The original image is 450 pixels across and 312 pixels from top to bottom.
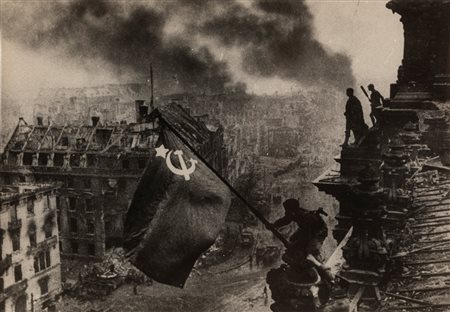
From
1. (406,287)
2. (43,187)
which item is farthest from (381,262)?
(43,187)

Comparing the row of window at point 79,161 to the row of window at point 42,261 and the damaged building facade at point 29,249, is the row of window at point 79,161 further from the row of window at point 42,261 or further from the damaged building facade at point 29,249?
the row of window at point 42,261

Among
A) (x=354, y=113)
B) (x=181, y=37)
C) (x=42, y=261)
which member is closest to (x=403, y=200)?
(x=354, y=113)

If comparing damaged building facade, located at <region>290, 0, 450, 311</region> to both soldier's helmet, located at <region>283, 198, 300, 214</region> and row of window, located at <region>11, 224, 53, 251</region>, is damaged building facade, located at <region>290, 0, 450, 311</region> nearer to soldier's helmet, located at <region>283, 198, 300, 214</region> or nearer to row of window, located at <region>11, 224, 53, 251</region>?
soldier's helmet, located at <region>283, 198, 300, 214</region>

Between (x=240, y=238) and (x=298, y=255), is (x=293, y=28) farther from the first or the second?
(x=240, y=238)

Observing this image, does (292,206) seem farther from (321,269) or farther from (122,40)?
(122,40)

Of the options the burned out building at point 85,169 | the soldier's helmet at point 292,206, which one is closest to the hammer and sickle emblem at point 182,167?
the soldier's helmet at point 292,206

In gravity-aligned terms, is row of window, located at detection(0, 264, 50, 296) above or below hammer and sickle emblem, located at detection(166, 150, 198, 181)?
below

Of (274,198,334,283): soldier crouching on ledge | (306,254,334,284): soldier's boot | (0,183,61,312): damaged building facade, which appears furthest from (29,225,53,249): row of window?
(306,254,334,284): soldier's boot
